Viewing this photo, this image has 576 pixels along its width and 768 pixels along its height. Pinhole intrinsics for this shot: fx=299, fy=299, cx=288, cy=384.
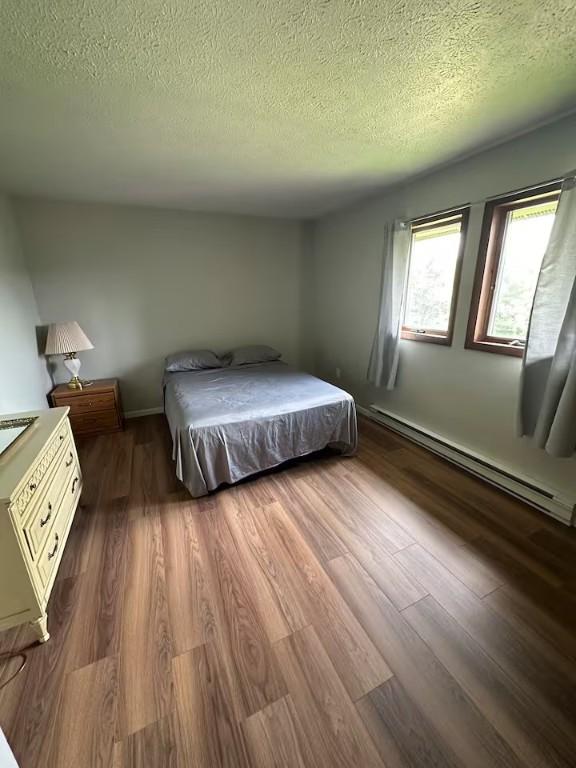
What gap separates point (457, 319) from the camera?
2311 mm

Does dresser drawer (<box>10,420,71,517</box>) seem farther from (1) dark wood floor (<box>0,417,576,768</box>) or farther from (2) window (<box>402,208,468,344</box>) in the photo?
(2) window (<box>402,208,468,344</box>)

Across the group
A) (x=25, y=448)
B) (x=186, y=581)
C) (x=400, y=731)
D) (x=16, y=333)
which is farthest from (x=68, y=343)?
(x=400, y=731)

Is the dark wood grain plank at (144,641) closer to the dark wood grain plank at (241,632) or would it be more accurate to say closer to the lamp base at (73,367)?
the dark wood grain plank at (241,632)

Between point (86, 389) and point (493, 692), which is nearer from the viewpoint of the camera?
point (493, 692)

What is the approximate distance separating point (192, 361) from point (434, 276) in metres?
2.53

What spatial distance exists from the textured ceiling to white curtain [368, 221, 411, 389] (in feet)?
1.97

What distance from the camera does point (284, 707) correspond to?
103 cm

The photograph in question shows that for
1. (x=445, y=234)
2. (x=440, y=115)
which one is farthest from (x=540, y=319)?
(x=440, y=115)

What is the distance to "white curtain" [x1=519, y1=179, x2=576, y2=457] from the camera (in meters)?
1.61

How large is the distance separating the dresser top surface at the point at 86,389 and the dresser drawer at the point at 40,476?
131 centimetres

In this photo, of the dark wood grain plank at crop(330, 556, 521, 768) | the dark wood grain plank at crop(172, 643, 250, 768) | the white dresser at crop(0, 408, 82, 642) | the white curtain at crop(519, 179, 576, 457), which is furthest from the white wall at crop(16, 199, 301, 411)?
the dark wood grain plank at crop(330, 556, 521, 768)

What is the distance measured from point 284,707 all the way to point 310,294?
382 centimetres

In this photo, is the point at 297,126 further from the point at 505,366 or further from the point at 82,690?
the point at 82,690

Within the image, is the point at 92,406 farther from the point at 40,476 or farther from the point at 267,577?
the point at 267,577
